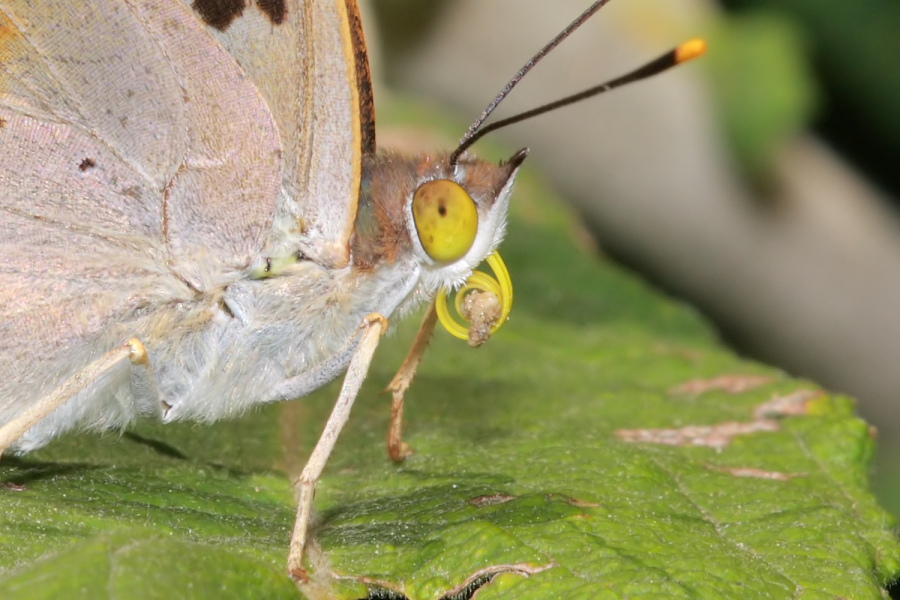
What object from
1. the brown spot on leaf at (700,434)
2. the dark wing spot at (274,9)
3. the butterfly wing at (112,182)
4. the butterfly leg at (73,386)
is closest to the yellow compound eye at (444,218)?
the butterfly wing at (112,182)

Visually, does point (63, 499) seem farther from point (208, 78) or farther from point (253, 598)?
point (208, 78)

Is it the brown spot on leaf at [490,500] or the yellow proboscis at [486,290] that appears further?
the yellow proboscis at [486,290]

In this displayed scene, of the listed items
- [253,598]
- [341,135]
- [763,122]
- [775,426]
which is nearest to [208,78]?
[341,135]

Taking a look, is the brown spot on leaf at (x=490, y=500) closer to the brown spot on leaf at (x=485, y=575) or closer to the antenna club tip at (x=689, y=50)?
the brown spot on leaf at (x=485, y=575)

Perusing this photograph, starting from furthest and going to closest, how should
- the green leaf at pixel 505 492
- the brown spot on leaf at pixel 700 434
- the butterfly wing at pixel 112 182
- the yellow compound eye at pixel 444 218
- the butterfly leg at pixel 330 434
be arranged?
the brown spot on leaf at pixel 700 434
the yellow compound eye at pixel 444 218
the butterfly wing at pixel 112 182
the butterfly leg at pixel 330 434
the green leaf at pixel 505 492

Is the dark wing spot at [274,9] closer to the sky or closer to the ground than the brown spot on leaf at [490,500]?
closer to the sky

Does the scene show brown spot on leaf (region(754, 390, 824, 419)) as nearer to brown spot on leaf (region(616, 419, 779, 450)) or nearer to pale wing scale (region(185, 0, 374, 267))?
brown spot on leaf (region(616, 419, 779, 450))
